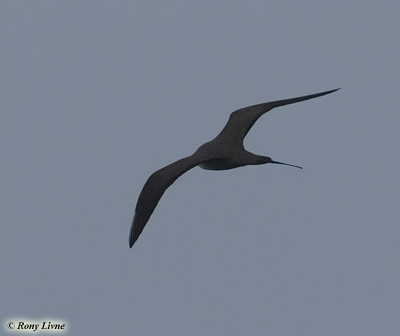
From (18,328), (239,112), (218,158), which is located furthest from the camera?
(239,112)

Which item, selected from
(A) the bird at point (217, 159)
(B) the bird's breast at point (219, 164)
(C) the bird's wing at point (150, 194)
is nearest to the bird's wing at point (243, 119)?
(A) the bird at point (217, 159)

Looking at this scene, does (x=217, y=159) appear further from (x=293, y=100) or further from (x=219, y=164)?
(x=293, y=100)

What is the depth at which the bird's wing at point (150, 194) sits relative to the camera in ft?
69.5

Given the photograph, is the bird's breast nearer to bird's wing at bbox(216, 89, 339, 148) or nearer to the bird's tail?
bird's wing at bbox(216, 89, 339, 148)

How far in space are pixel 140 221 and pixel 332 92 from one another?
8.36 meters

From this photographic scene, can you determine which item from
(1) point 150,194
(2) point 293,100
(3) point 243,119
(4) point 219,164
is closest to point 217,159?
(4) point 219,164

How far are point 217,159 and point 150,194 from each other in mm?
2440

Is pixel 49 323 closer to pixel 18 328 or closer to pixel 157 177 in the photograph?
pixel 18 328

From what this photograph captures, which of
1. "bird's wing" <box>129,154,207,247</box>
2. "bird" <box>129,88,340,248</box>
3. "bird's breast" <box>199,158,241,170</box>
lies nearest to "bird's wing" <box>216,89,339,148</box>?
"bird" <box>129,88,340,248</box>

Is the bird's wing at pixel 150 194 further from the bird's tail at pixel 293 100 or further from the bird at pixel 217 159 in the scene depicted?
the bird's tail at pixel 293 100

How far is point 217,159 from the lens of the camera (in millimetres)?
22828

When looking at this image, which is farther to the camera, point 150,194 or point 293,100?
point 293,100

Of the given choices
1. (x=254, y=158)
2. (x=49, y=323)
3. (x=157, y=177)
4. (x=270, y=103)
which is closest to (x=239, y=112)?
(x=270, y=103)

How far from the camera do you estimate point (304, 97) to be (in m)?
26.0
